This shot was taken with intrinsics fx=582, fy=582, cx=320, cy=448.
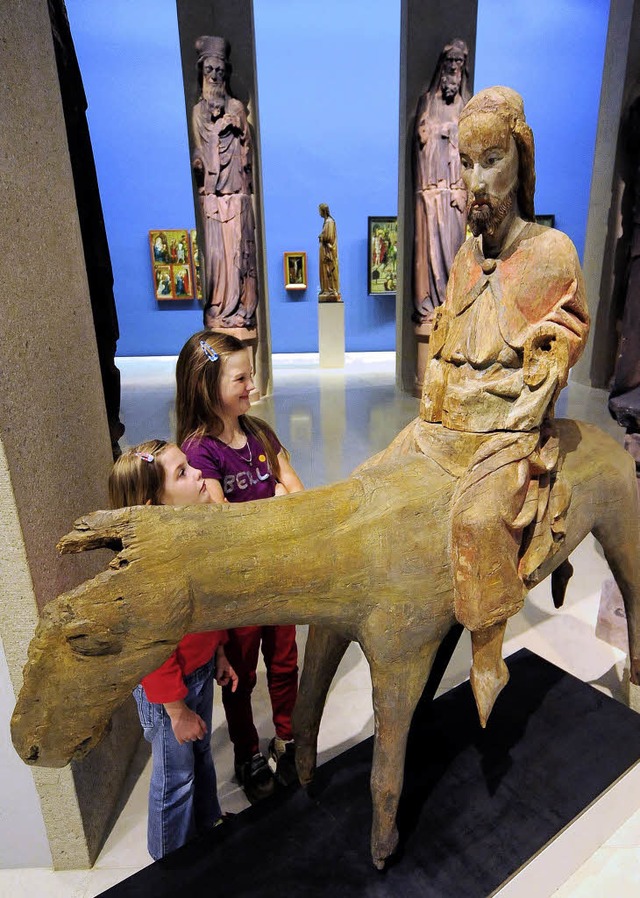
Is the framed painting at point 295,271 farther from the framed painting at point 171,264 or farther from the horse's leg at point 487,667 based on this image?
the horse's leg at point 487,667

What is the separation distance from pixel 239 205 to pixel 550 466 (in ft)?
20.3

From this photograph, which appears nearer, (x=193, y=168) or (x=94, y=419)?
(x=94, y=419)

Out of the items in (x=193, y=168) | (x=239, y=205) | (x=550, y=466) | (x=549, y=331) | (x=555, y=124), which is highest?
(x=555, y=124)

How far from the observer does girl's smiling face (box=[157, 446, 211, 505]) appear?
150 cm

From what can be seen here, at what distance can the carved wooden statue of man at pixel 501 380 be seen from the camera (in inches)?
55.1

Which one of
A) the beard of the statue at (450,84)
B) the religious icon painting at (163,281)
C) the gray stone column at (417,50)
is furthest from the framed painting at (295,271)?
the beard of the statue at (450,84)

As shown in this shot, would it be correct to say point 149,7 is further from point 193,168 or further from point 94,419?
point 94,419

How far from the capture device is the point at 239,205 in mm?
6777

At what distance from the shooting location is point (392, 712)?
4.73ft

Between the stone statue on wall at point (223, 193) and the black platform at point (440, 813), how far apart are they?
574 centimetres

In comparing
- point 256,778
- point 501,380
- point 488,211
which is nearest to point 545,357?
point 501,380

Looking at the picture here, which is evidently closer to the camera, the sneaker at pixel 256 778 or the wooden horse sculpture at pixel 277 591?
the wooden horse sculpture at pixel 277 591

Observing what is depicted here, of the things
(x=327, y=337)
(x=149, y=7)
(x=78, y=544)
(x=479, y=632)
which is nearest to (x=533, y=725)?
(x=479, y=632)

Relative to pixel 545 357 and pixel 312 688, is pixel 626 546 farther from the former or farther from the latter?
pixel 312 688
